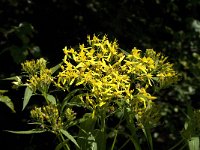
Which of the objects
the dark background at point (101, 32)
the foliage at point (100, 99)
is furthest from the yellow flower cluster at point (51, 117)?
the dark background at point (101, 32)

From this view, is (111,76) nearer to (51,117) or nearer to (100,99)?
(100,99)

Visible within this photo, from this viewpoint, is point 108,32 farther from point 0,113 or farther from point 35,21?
point 0,113

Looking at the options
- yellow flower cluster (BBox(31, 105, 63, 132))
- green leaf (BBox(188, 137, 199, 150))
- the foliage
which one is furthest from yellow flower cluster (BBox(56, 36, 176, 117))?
green leaf (BBox(188, 137, 199, 150))

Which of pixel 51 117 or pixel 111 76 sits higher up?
pixel 111 76

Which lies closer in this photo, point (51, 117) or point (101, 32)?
point (51, 117)

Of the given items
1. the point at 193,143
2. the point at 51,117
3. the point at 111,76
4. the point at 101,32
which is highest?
the point at 101,32

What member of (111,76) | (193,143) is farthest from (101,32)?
(193,143)

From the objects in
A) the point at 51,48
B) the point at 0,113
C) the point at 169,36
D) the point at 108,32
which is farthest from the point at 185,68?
the point at 0,113

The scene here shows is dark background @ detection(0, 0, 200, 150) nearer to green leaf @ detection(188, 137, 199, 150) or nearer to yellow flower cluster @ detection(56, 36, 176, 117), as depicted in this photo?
yellow flower cluster @ detection(56, 36, 176, 117)
